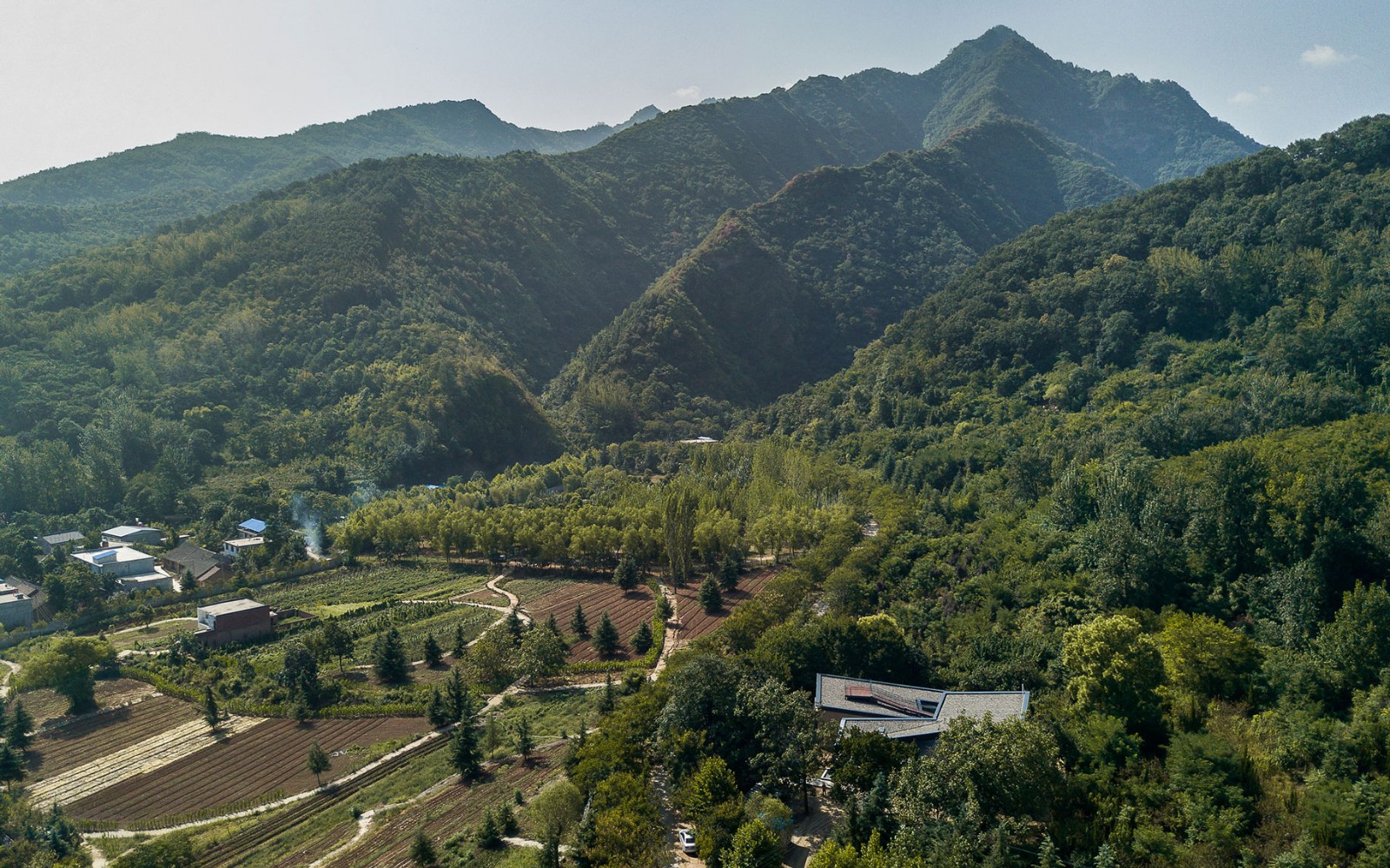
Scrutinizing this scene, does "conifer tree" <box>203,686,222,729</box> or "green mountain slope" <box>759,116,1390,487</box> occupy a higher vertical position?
"green mountain slope" <box>759,116,1390,487</box>

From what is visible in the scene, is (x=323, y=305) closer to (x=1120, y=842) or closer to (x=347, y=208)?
(x=347, y=208)

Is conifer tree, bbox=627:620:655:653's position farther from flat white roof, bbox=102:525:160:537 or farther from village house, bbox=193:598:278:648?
flat white roof, bbox=102:525:160:537

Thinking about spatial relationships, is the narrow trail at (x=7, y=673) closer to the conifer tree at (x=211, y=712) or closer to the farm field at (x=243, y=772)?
the conifer tree at (x=211, y=712)

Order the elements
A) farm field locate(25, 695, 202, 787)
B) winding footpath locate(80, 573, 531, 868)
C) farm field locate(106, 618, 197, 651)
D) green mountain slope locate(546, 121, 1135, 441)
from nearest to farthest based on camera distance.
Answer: winding footpath locate(80, 573, 531, 868) → farm field locate(25, 695, 202, 787) → farm field locate(106, 618, 197, 651) → green mountain slope locate(546, 121, 1135, 441)

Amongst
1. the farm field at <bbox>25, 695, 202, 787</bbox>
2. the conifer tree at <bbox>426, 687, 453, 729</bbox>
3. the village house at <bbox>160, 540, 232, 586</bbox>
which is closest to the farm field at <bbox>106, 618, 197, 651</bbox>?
the village house at <bbox>160, 540, 232, 586</bbox>

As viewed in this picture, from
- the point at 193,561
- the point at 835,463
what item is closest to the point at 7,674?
the point at 193,561
